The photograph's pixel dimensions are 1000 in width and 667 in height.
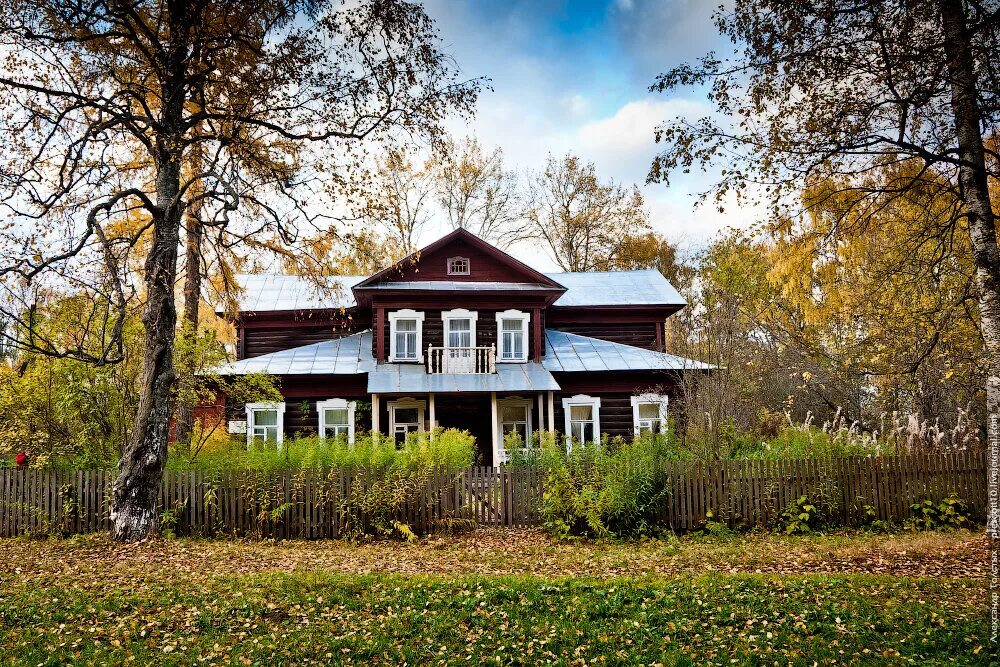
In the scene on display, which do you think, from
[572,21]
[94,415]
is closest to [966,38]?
[572,21]

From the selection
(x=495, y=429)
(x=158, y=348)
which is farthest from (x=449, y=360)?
(x=158, y=348)

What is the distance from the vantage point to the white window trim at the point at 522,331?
22.6 metres

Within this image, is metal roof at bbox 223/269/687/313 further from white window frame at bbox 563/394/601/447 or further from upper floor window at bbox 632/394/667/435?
upper floor window at bbox 632/394/667/435

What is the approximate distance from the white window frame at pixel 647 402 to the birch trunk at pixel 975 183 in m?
14.4

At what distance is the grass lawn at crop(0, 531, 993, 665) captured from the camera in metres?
6.55

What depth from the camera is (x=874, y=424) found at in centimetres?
2078

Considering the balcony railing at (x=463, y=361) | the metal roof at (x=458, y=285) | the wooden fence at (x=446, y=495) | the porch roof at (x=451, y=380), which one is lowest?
the wooden fence at (x=446, y=495)

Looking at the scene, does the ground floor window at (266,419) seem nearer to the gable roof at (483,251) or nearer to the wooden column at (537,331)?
the gable roof at (483,251)

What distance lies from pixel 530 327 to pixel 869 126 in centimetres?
1465

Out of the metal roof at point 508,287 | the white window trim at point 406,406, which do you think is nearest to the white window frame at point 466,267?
the metal roof at point 508,287

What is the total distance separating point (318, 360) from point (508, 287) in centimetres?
638

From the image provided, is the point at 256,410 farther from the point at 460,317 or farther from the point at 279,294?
the point at 460,317

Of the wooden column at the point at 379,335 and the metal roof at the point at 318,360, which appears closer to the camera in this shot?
the metal roof at the point at 318,360

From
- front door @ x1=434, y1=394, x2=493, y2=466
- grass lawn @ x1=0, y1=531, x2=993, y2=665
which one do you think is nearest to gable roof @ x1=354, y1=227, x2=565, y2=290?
front door @ x1=434, y1=394, x2=493, y2=466
